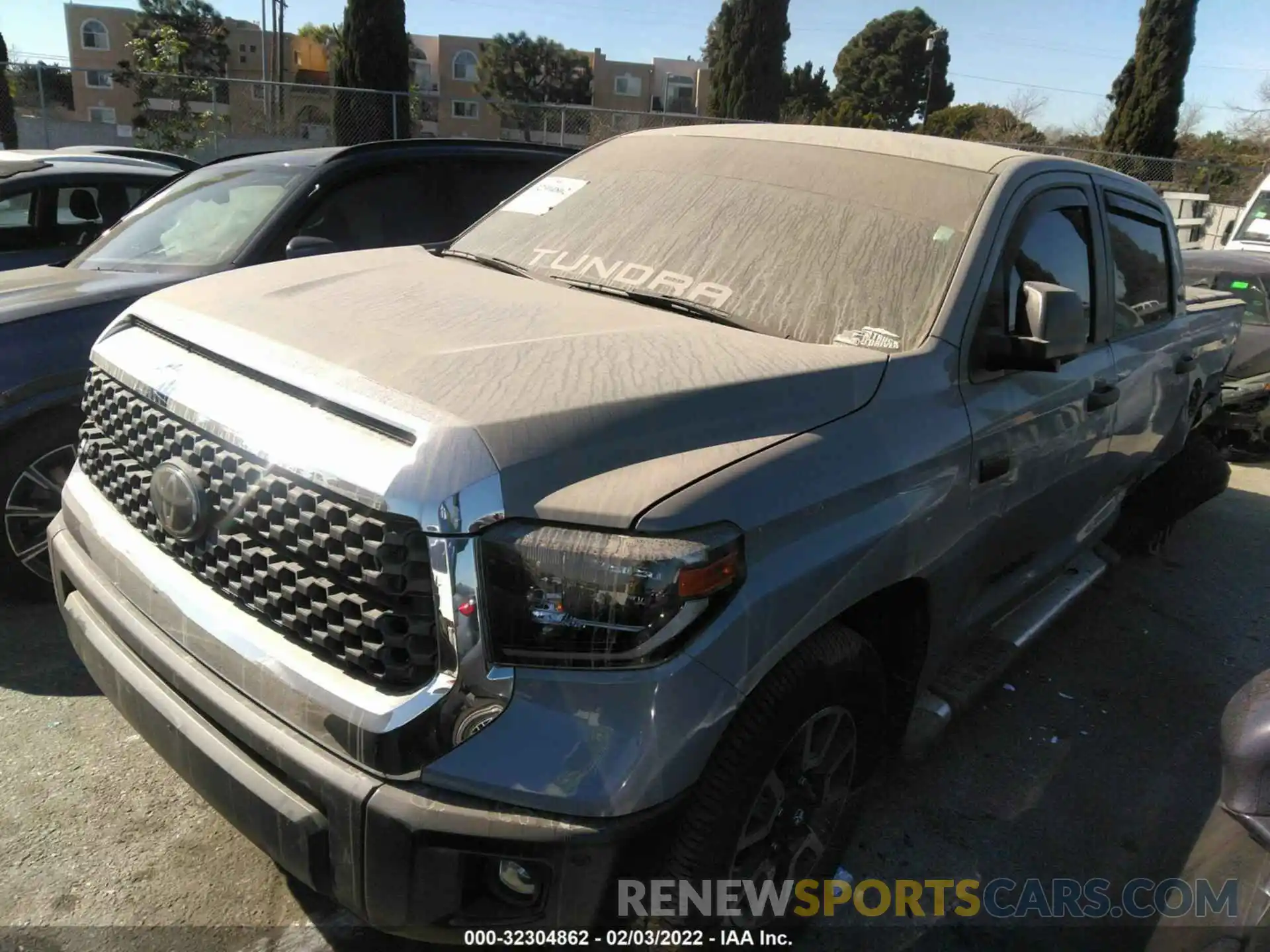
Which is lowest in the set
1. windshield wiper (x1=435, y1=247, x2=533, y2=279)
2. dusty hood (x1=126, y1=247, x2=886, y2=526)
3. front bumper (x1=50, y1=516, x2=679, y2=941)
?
front bumper (x1=50, y1=516, x2=679, y2=941)

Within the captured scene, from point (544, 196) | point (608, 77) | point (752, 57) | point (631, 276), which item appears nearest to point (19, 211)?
point (544, 196)

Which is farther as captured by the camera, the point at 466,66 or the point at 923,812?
the point at 466,66

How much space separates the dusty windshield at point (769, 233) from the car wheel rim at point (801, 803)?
40.6 inches

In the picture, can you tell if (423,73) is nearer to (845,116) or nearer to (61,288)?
(845,116)

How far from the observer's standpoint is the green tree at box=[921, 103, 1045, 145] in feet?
125

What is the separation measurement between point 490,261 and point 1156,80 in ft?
84.5

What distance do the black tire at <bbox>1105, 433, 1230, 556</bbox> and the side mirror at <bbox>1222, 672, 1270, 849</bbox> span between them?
3.52m

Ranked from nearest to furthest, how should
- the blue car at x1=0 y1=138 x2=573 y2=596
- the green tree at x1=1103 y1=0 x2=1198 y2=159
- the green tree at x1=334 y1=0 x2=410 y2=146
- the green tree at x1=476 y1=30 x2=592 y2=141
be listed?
the blue car at x1=0 y1=138 x2=573 y2=596 < the green tree at x1=334 y1=0 x2=410 y2=146 < the green tree at x1=1103 y1=0 x2=1198 y2=159 < the green tree at x1=476 y1=30 x2=592 y2=141

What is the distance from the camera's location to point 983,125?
42.1m

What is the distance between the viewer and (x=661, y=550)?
68.7 inches

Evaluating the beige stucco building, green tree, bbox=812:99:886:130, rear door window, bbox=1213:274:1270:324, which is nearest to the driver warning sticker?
rear door window, bbox=1213:274:1270:324

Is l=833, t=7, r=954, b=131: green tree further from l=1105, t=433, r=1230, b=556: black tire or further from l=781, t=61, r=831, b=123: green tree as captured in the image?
l=1105, t=433, r=1230, b=556: black tire

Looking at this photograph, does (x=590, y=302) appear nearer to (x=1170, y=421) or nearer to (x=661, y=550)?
(x=661, y=550)

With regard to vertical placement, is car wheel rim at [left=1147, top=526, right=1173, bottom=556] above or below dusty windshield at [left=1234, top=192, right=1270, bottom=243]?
below
